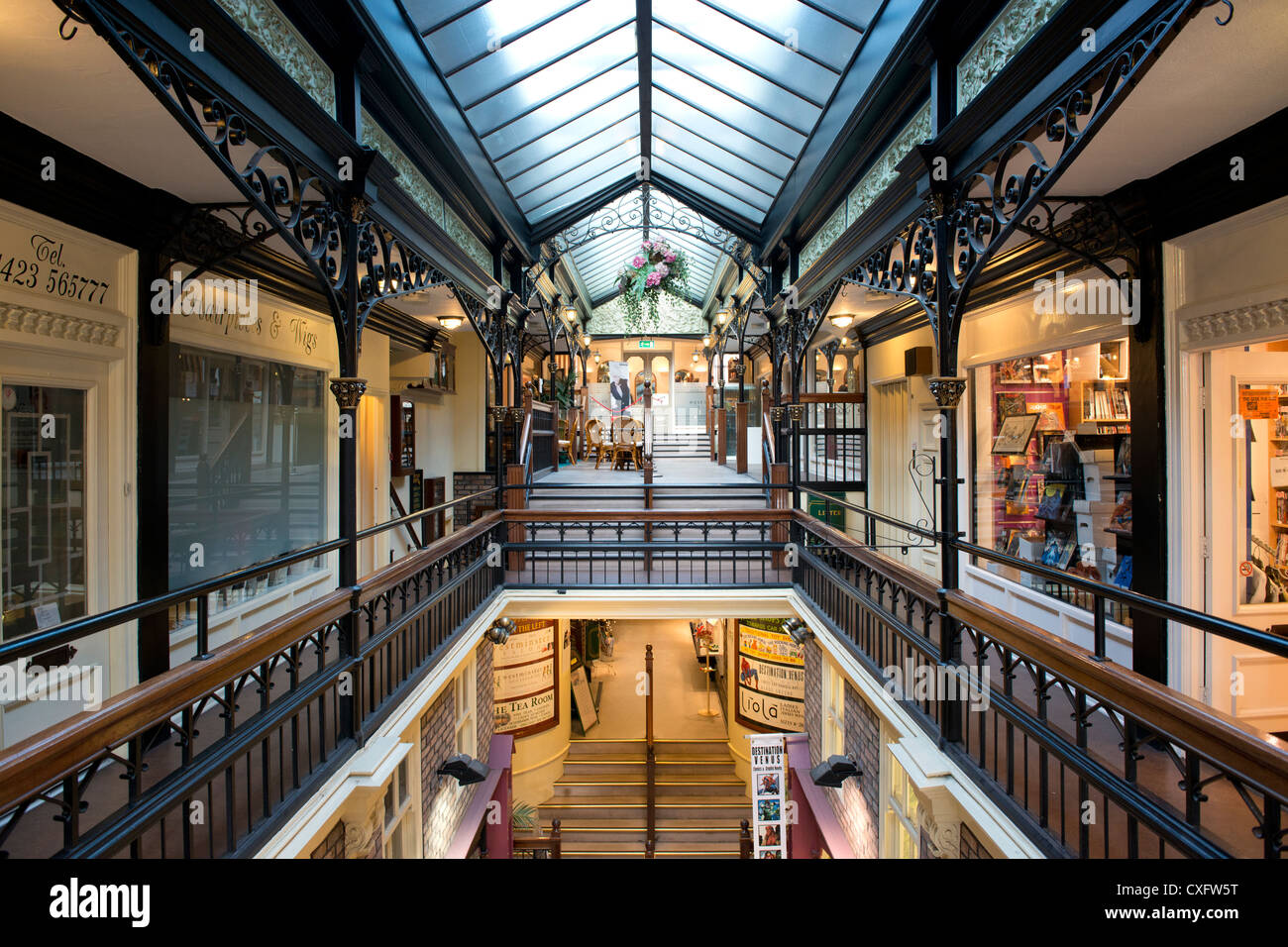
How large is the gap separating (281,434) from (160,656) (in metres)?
2.46

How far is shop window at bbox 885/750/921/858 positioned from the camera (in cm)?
410

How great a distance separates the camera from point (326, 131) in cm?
341

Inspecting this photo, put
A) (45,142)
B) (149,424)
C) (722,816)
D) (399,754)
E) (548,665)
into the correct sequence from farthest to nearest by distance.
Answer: (548,665)
(722,816)
(149,424)
(399,754)
(45,142)

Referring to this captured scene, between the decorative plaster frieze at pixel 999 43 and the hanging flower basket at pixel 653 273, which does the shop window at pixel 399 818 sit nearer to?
the decorative plaster frieze at pixel 999 43

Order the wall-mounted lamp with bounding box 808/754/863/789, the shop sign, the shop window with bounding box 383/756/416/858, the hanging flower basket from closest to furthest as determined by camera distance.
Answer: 1. the shop sign
2. the shop window with bounding box 383/756/416/858
3. the wall-mounted lamp with bounding box 808/754/863/789
4. the hanging flower basket

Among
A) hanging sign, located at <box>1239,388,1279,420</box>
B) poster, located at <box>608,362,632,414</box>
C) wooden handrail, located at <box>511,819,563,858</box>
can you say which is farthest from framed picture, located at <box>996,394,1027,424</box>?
poster, located at <box>608,362,632,414</box>

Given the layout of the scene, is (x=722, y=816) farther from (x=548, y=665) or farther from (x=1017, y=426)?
(x=1017, y=426)

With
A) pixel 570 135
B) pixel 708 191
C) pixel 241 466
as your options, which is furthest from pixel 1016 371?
pixel 241 466

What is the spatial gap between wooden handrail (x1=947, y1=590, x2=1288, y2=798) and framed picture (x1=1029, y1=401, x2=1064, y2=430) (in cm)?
306

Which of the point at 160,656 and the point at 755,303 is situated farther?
the point at 755,303

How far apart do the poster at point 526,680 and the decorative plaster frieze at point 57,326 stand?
618 cm

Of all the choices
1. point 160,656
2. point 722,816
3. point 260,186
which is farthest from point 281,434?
point 722,816

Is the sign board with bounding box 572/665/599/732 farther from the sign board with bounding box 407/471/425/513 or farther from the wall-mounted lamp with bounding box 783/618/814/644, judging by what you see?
the wall-mounted lamp with bounding box 783/618/814/644

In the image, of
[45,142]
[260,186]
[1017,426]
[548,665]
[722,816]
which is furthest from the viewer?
[548,665]
